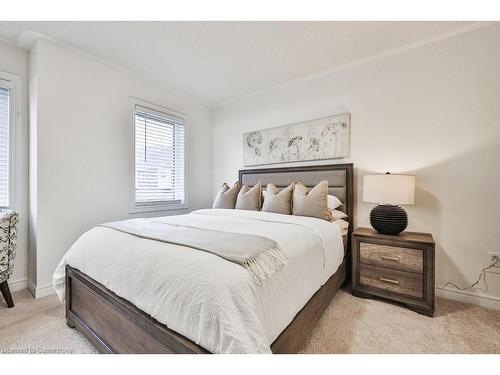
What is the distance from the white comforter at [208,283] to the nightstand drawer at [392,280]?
0.62 meters

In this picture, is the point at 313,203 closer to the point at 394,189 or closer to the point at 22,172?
the point at 394,189

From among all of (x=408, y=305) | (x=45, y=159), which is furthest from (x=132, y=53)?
(x=408, y=305)

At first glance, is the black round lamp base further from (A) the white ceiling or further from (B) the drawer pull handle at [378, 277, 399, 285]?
(A) the white ceiling

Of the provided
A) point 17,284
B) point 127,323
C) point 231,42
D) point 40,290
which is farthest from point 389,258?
point 17,284

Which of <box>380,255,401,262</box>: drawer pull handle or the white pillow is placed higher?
the white pillow

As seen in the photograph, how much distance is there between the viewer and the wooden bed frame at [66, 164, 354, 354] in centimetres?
101

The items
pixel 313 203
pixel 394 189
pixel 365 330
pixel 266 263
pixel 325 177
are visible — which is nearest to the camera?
pixel 266 263

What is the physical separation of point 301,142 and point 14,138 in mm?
3131

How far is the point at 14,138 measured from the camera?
2270mm

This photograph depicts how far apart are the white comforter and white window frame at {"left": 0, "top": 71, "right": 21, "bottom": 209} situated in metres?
1.20

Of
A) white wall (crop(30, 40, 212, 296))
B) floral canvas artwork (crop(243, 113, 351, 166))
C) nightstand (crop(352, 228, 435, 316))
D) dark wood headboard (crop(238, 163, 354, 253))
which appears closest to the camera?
nightstand (crop(352, 228, 435, 316))

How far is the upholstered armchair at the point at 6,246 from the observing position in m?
1.85

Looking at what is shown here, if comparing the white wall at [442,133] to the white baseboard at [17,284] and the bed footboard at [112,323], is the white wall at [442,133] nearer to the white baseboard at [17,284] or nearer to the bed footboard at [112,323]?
the bed footboard at [112,323]

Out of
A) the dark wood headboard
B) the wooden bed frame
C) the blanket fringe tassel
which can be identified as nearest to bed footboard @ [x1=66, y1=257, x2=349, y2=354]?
the wooden bed frame
